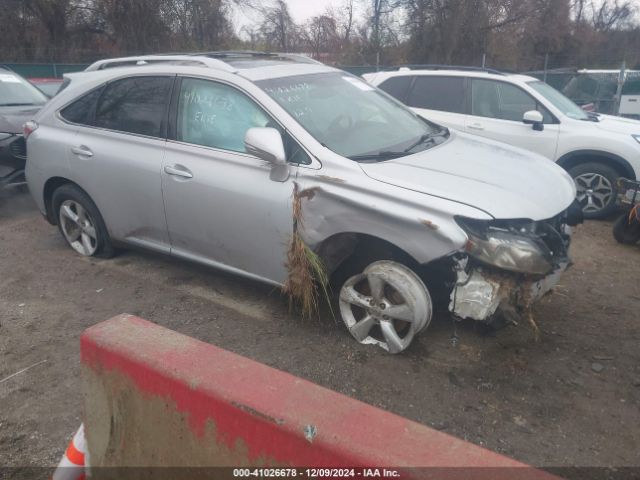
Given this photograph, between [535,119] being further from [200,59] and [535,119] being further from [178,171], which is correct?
[178,171]

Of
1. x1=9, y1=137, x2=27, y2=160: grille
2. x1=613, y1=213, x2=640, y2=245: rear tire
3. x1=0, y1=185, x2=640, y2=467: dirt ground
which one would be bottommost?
x1=0, y1=185, x2=640, y2=467: dirt ground

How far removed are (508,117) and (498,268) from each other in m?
4.62

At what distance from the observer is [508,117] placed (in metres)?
7.06

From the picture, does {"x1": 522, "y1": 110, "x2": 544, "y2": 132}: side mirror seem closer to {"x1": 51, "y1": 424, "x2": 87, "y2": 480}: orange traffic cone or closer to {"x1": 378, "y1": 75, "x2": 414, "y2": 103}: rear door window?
{"x1": 378, "y1": 75, "x2": 414, "y2": 103}: rear door window

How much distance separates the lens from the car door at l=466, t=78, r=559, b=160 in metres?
6.79

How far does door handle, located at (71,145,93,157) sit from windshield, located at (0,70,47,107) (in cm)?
371

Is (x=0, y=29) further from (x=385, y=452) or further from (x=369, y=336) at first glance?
(x=385, y=452)

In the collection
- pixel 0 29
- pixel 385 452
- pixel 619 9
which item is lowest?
pixel 385 452

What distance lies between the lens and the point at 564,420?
2928 mm

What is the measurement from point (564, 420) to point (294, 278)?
5.81 ft

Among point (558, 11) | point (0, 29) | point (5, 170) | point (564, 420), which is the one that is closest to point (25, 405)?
point (564, 420)

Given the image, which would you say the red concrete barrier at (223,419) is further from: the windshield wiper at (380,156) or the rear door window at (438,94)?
the rear door window at (438,94)

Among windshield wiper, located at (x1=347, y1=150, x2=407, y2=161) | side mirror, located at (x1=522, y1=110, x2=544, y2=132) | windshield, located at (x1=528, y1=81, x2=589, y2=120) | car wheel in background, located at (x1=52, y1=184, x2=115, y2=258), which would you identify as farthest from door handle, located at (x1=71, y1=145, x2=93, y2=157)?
windshield, located at (x1=528, y1=81, x2=589, y2=120)

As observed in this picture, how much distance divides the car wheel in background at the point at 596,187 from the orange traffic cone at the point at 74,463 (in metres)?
6.00
